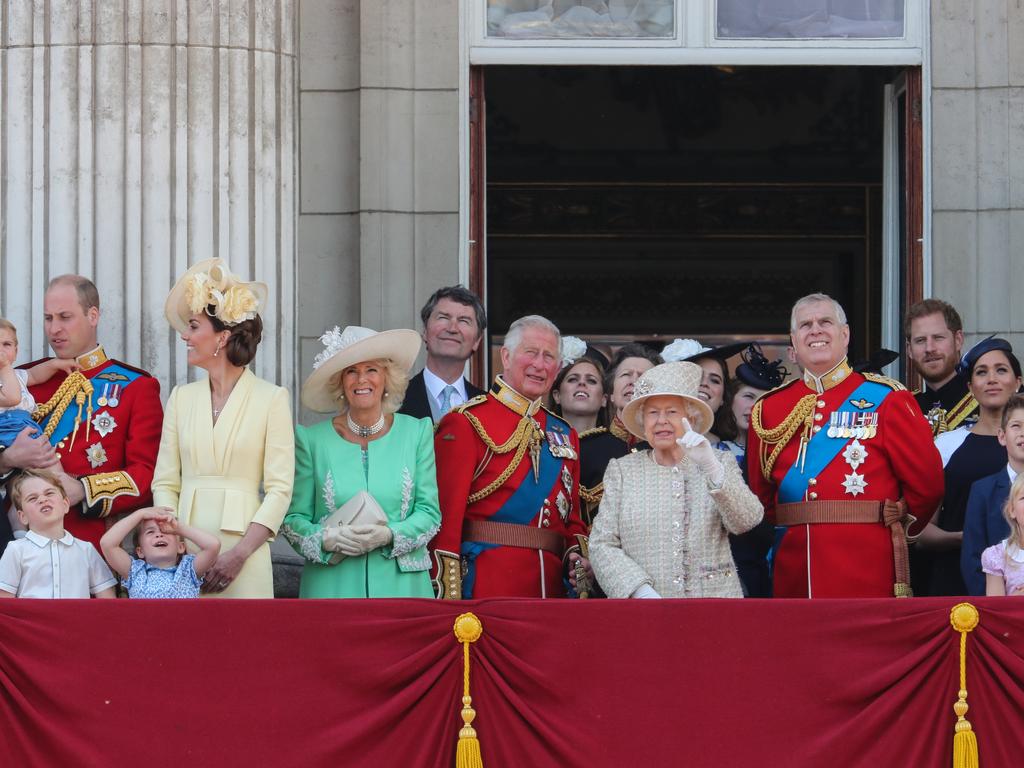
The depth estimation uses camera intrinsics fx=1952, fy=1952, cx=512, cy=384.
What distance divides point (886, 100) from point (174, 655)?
15.9 feet

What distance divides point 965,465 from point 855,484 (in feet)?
1.67

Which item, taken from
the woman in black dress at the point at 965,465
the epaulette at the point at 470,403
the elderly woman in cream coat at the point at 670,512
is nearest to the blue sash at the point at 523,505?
the epaulette at the point at 470,403

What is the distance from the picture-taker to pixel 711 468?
20.4 ft

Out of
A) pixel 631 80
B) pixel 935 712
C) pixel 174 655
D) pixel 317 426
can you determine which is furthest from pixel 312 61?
pixel 631 80

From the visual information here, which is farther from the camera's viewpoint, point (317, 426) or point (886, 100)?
point (886, 100)

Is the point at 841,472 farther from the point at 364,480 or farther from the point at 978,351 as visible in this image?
the point at 364,480

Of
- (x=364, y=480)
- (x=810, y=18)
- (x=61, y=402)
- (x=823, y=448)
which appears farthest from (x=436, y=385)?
(x=810, y=18)

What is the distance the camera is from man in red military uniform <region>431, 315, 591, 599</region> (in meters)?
6.76

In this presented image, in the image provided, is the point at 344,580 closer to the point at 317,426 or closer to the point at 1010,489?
the point at 317,426

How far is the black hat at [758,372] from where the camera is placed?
7918 millimetres

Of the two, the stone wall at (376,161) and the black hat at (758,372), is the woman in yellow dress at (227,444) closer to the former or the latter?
the stone wall at (376,161)

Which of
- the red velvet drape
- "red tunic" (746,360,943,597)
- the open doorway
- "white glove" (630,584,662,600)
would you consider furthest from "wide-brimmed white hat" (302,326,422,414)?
the open doorway

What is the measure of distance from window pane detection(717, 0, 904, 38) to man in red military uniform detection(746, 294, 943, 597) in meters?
2.14

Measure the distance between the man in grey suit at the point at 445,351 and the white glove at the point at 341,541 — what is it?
3.72 feet
